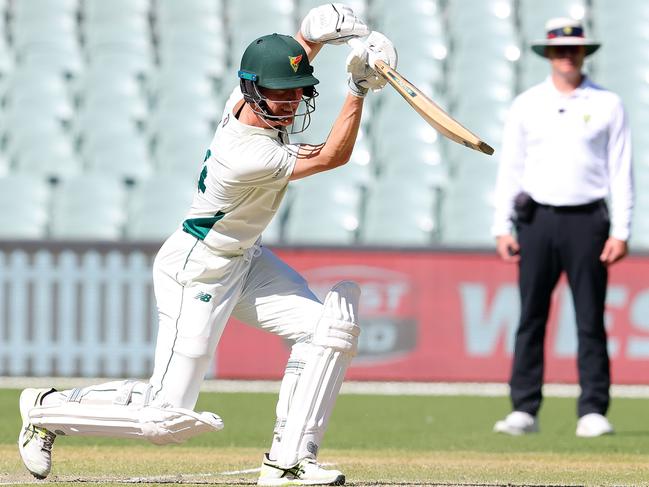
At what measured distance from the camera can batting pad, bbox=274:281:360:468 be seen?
14.5 feet

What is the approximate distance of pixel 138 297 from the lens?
9625 mm

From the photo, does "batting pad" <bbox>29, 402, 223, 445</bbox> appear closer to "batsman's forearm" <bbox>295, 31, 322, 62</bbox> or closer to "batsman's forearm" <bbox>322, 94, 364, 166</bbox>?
"batsman's forearm" <bbox>322, 94, 364, 166</bbox>

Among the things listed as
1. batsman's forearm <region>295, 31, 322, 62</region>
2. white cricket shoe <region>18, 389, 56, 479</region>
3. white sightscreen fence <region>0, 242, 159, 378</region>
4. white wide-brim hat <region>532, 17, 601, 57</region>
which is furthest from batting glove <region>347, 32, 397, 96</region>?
white sightscreen fence <region>0, 242, 159, 378</region>

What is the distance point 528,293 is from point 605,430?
733 millimetres

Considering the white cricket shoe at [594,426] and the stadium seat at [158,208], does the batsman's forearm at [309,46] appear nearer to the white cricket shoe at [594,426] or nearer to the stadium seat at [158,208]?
the white cricket shoe at [594,426]

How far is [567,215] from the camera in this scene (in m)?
6.55

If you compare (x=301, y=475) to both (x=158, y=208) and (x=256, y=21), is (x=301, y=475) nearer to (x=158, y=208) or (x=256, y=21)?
(x=158, y=208)

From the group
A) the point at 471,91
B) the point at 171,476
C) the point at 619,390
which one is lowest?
the point at 619,390

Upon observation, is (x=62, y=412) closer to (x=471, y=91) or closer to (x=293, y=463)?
(x=293, y=463)

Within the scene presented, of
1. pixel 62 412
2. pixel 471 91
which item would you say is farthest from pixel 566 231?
pixel 471 91

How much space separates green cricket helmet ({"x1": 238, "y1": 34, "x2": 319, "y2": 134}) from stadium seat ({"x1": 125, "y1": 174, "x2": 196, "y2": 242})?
246 inches

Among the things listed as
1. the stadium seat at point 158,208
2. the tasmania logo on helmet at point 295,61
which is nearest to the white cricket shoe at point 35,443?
the tasmania logo on helmet at point 295,61

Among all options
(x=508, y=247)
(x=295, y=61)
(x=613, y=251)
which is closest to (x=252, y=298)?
(x=295, y=61)

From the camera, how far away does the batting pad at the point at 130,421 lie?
14.2 feet
